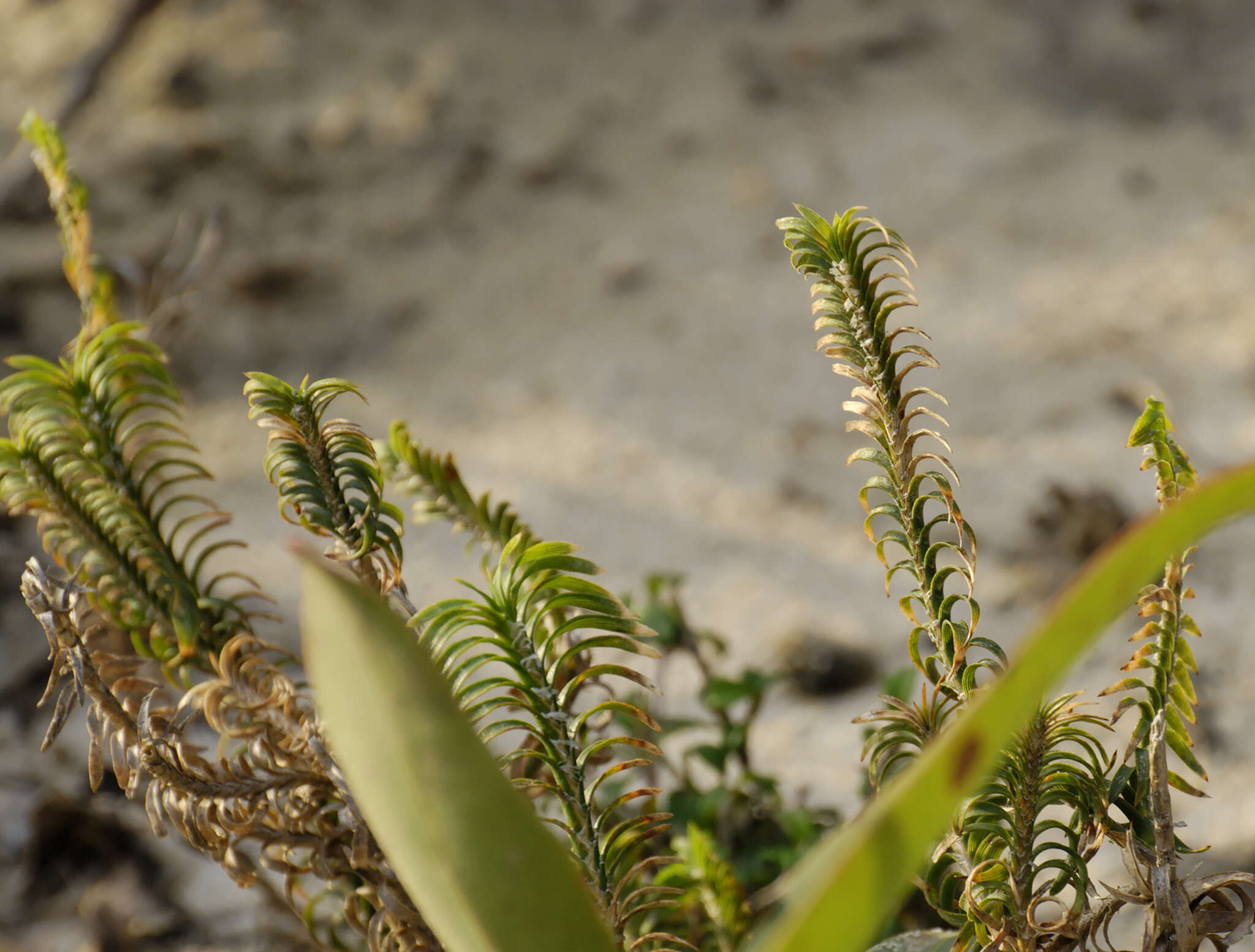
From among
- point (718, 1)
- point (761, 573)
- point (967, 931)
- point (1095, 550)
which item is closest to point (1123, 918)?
point (967, 931)

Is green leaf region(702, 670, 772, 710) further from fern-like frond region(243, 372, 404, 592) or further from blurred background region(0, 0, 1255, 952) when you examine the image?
fern-like frond region(243, 372, 404, 592)

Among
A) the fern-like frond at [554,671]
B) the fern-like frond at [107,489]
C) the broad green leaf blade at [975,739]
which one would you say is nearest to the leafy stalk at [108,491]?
the fern-like frond at [107,489]

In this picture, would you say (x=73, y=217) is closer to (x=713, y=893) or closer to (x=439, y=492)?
(x=439, y=492)

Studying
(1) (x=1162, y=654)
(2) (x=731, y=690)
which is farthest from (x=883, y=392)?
(2) (x=731, y=690)

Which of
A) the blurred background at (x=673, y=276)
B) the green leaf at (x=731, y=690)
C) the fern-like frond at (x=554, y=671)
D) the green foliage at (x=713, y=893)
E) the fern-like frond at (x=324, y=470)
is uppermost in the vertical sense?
the blurred background at (x=673, y=276)

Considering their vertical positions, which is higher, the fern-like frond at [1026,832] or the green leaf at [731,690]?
the green leaf at [731,690]

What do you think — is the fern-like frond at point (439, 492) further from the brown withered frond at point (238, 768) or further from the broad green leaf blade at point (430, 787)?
the broad green leaf blade at point (430, 787)

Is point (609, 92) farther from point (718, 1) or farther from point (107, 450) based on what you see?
point (107, 450)
